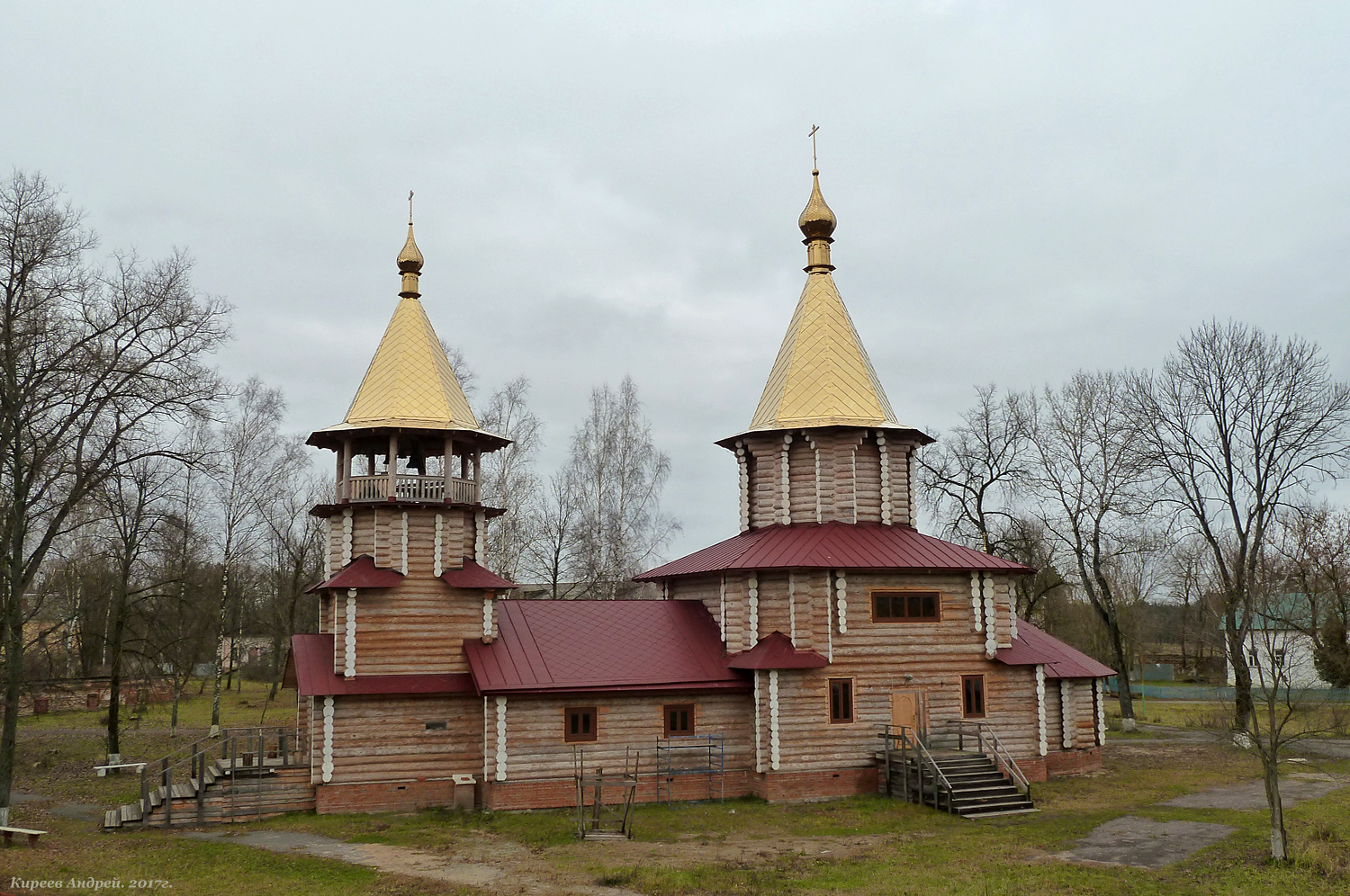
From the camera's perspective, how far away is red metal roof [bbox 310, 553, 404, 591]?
1958 centimetres

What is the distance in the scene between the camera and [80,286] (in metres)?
18.3

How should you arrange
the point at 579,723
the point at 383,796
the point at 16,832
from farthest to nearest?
the point at 579,723 < the point at 383,796 < the point at 16,832

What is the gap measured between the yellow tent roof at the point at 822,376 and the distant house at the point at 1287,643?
→ 9255mm

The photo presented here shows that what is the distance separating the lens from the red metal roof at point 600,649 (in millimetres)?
20188

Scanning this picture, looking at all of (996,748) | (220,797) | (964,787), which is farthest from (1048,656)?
(220,797)

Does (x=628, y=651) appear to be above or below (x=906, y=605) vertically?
below

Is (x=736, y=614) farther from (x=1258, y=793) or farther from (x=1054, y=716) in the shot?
(x=1258, y=793)

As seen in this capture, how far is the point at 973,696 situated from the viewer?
859 inches

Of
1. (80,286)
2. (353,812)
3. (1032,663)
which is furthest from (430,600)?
(1032,663)

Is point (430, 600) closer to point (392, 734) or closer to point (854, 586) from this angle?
point (392, 734)

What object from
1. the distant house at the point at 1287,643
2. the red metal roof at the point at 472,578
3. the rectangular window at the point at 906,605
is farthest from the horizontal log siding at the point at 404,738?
the distant house at the point at 1287,643

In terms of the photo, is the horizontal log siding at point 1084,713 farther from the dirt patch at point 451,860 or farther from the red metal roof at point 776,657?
the dirt patch at point 451,860

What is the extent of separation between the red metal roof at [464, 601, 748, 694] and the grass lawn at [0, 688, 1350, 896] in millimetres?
2562

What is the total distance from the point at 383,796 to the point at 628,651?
228 inches
